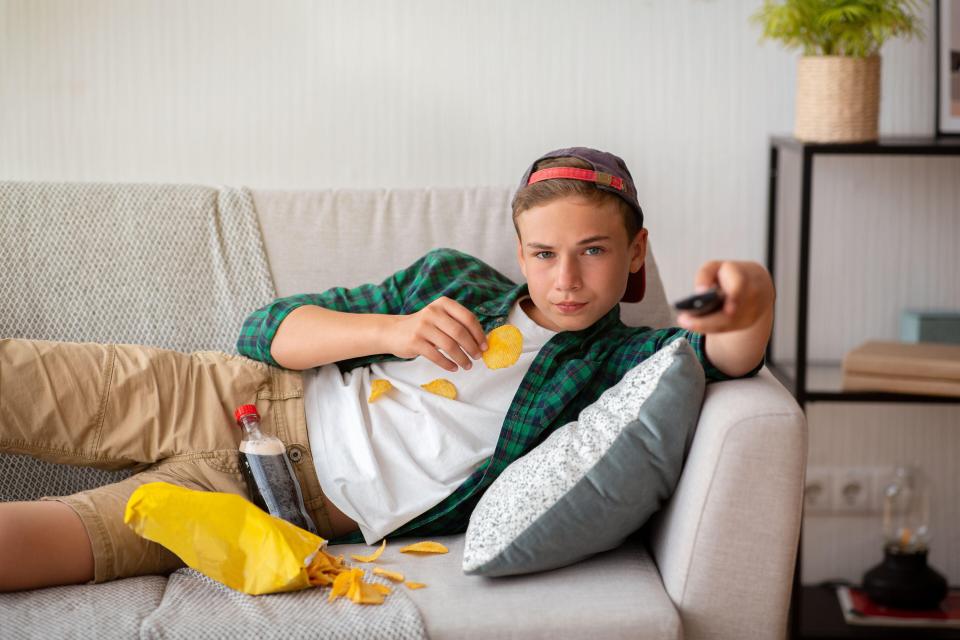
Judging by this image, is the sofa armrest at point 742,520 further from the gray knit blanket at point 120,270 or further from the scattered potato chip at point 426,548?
the gray knit blanket at point 120,270

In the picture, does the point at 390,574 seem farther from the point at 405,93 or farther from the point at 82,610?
the point at 405,93

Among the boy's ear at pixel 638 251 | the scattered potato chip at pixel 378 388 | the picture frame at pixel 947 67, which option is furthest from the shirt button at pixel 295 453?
the picture frame at pixel 947 67

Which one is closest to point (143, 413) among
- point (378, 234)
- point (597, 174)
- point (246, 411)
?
point (246, 411)

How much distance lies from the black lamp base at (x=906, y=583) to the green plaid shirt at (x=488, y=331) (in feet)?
2.87

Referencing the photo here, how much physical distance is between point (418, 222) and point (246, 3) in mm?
618

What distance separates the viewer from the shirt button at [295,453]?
1.46 meters

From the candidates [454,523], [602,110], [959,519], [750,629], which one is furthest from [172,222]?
[959,519]

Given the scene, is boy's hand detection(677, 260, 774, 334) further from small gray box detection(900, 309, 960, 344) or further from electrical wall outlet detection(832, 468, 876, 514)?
electrical wall outlet detection(832, 468, 876, 514)

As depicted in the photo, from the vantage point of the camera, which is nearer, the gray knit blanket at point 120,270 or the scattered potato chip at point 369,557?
the scattered potato chip at point 369,557

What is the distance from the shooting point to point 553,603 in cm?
115

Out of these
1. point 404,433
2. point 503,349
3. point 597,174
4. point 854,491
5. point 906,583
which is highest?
point 597,174

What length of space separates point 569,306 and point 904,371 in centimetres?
77

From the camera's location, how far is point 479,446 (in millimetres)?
1434

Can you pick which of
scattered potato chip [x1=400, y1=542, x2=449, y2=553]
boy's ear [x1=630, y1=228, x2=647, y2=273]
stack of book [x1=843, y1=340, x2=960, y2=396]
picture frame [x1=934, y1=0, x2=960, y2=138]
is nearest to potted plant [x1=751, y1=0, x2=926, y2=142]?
picture frame [x1=934, y1=0, x2=960, y2=138]
